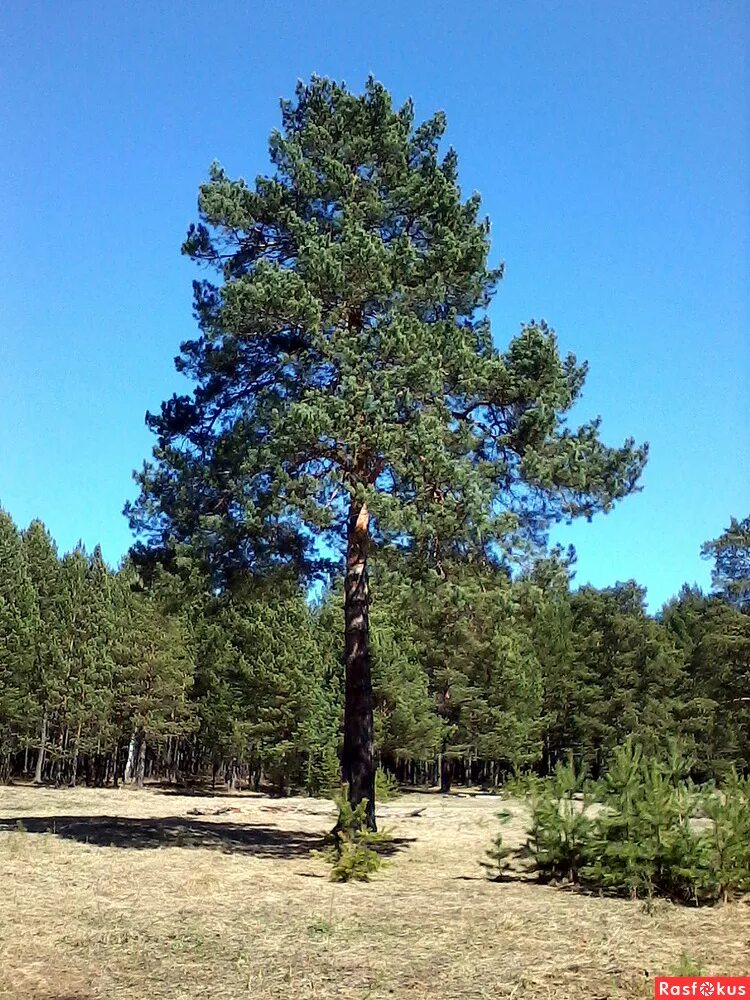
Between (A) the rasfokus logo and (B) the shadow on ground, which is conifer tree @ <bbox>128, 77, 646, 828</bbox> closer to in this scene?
(B) the shadow on ground

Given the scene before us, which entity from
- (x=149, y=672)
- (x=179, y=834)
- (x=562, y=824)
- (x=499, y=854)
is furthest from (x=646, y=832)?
(x=149, y=672)

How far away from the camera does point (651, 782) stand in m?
9.27

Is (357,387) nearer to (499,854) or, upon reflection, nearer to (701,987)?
(499,854)

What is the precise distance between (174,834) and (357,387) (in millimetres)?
9236

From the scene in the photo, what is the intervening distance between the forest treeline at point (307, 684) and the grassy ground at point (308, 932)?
15736mm

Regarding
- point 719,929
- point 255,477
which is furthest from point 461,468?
point 719,929

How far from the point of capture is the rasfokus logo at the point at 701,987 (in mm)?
4836

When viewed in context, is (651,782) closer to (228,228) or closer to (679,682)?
(228,228)

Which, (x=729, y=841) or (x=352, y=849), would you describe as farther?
(x=352, y=849)

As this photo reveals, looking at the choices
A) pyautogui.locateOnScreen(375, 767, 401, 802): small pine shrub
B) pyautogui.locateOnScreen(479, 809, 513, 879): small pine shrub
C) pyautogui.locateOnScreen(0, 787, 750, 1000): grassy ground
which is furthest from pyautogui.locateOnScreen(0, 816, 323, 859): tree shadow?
pyautogui.locateOnScreen(375, 767, 401, 802): small pine shrub

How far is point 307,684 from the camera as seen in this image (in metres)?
35.4

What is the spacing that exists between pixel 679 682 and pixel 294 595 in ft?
133

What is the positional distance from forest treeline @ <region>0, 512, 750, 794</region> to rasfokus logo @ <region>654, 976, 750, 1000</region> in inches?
845

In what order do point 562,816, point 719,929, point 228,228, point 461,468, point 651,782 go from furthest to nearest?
point 228,228 < point 461,468 < point 562,816 < point 651,782 < point 719,929
